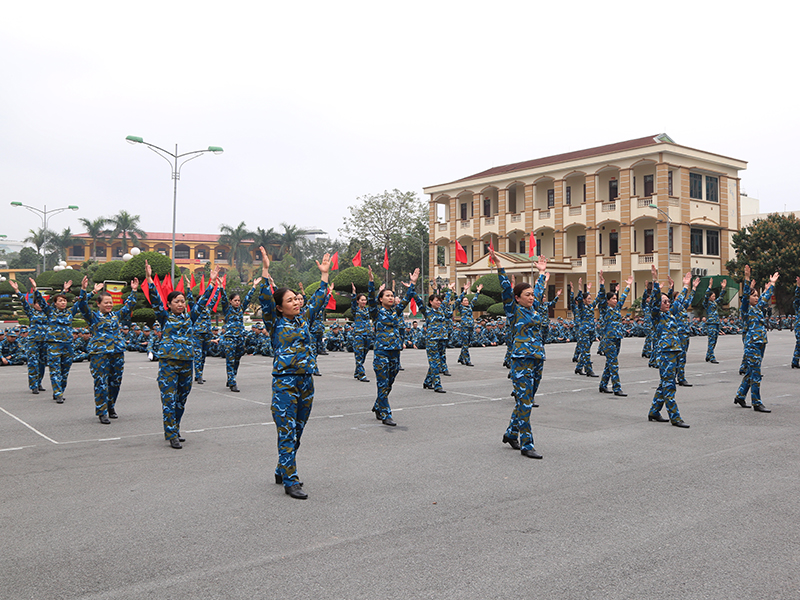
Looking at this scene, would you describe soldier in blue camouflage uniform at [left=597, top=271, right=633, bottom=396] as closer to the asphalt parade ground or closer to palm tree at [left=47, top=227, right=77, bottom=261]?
the asphalt parade ground

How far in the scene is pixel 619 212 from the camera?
4606 cm

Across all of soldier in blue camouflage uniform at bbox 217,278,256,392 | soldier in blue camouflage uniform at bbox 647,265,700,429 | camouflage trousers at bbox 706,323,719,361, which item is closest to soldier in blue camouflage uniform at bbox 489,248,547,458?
soldier in blue camouflage uniform at bbox 647,265,700,429

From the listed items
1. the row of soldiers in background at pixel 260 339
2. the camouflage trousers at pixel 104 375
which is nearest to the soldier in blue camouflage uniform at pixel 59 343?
the camouflage trousers at pixel 104 375

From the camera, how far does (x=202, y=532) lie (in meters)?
4.88

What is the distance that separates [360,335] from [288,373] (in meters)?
9.15

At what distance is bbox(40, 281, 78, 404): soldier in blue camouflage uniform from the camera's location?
451 inches

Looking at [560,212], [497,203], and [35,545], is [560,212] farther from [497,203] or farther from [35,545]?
[35,545]

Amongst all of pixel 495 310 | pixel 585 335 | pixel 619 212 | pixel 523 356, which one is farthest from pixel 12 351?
pixel 619 212

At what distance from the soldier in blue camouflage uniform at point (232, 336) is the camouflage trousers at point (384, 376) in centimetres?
435

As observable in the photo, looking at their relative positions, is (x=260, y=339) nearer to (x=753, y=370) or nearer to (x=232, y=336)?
(x=232, y=336)

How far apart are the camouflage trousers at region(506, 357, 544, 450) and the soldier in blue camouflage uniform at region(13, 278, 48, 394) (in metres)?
8.98

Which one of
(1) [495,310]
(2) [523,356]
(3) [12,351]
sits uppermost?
(1) [495,310]

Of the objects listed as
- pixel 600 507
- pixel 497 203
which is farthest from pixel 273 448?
pixel 497 203

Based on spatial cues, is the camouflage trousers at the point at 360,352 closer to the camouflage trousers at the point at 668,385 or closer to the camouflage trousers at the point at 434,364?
the camouflage trousers at the point at 434,364
